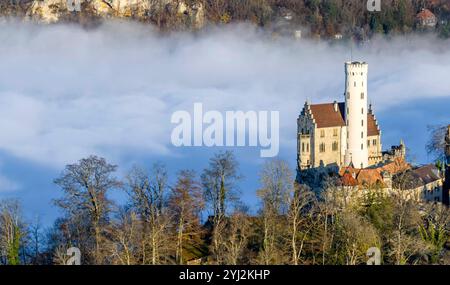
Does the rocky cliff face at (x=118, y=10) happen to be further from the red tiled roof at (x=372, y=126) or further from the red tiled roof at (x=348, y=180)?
the red tiled roof at (x=348, y=180)

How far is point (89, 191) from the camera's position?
56.9m

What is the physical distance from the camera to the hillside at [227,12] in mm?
144125

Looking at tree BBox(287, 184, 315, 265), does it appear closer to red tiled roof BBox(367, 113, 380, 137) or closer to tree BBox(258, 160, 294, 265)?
tree BBox(258, 160, 294, 265)

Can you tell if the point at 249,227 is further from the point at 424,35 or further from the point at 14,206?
the point at 424,35

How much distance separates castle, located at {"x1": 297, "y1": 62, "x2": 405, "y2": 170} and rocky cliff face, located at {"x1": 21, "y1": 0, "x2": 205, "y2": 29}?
77.6 metres

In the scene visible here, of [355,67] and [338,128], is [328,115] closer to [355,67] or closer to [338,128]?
[338,128]

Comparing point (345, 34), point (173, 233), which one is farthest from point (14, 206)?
point (345, 34)

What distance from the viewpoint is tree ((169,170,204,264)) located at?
57.3 metres

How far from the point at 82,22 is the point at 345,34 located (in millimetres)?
32362

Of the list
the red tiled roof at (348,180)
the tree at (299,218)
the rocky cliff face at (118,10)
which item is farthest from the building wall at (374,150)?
the rocky cliff face at (118,10)

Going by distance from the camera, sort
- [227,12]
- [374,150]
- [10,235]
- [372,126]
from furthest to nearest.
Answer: [227,12] < [372,126] < [374,150] < [10,235]

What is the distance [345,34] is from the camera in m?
139

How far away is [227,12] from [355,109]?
80687 millimetres

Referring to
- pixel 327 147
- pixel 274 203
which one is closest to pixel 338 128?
pixel 327 147
